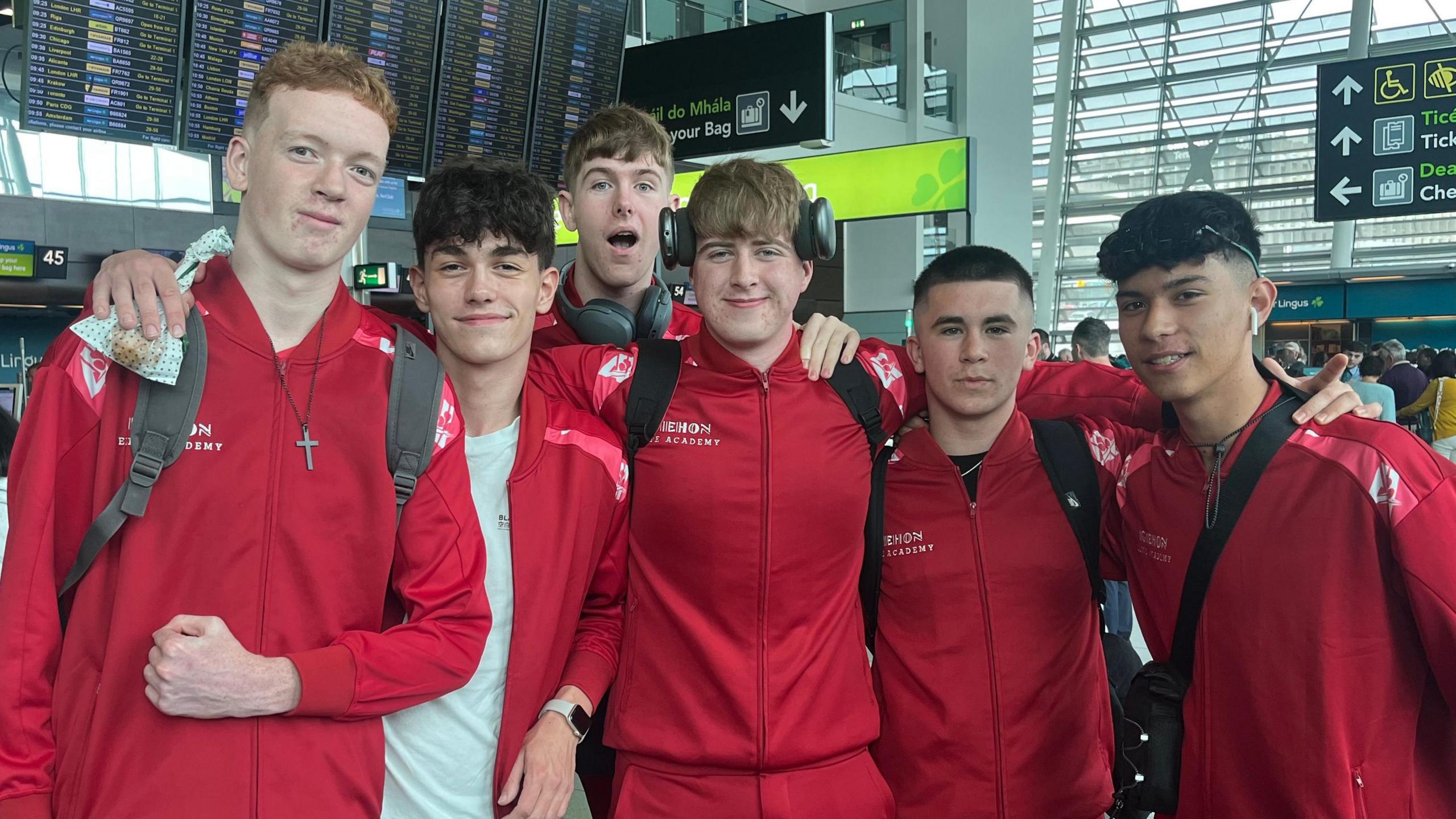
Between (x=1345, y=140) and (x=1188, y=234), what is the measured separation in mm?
9106

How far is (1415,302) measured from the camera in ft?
80.6

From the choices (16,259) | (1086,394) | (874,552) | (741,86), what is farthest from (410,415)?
(16,259)

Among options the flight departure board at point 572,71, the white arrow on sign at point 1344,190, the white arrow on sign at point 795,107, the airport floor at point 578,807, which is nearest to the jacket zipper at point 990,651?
the airport floor at point 578,807

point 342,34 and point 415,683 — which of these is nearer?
point 415,683

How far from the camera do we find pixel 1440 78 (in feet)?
30.6

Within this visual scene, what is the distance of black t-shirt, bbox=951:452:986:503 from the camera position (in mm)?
2678

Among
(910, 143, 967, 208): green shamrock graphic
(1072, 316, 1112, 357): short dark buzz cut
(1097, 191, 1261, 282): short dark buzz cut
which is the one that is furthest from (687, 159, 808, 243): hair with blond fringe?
(910, 143, 967, 208): green shamrock graphic

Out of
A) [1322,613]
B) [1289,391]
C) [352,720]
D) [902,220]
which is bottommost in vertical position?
[352,720]

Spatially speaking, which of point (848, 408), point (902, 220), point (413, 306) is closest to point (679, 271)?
point (413, 306)

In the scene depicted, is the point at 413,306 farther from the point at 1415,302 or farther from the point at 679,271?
the point at 1415,302

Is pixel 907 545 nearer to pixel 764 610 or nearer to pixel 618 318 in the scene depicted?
pixel 764 610

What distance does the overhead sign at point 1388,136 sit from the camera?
30.9ft

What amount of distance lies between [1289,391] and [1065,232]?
27.6m

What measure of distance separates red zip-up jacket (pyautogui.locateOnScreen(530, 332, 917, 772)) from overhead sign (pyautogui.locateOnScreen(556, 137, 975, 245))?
21.4ft
